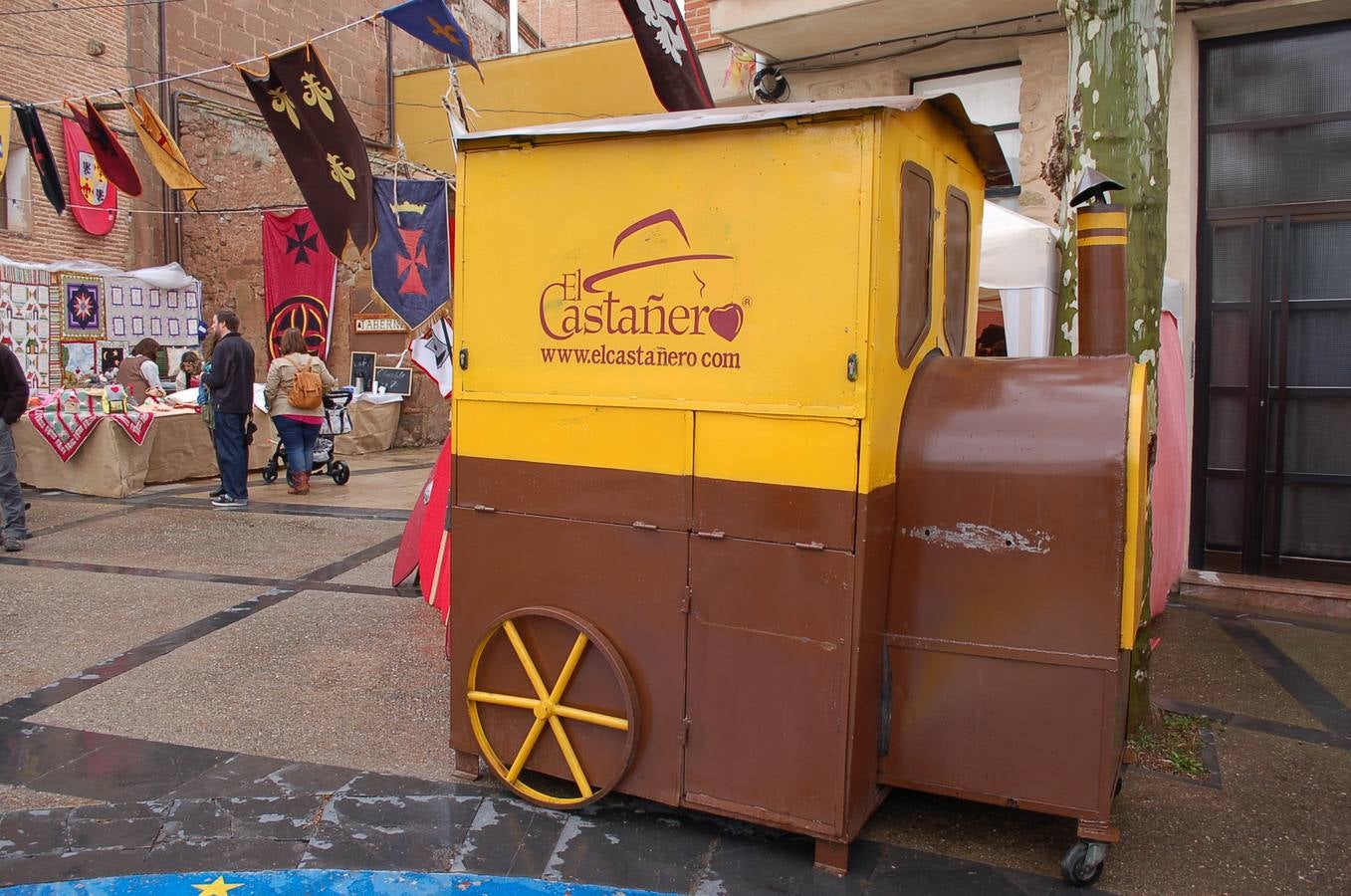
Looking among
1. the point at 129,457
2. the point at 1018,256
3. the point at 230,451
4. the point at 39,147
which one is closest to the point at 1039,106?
the point at 1018,256

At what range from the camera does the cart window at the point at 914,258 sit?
10.6 feet

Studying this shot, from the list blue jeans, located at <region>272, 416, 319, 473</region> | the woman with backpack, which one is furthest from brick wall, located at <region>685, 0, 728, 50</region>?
blue jeans, located at <region>272, 416, 319, 473</region>

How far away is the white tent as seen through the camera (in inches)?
236

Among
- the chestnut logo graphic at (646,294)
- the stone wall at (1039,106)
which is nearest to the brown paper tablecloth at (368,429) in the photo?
the stone wall at (1039,106)

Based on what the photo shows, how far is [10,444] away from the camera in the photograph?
25.2 ft

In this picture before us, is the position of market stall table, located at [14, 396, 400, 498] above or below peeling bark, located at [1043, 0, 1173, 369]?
below

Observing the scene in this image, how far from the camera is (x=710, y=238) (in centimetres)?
326

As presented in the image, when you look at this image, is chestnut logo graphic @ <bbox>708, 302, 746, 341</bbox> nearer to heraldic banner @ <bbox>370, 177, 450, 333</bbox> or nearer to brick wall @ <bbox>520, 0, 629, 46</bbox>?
heraldic banner @ <bbox>370, 177, 450, 333</bbox>

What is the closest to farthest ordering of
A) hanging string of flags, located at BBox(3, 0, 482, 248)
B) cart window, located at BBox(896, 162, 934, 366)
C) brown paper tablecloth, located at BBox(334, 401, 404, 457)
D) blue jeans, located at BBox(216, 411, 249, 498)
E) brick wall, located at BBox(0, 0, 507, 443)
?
cart window, located at BBox(896, 162, 934, 366)
hanging string of flags, located at BBox(3, 0, 482, 248)
blue jeans, located at BBox(216, 411, 249, 498)
brown paper tablecloth, located at BBox(334, 401, 404, 457)
brick wall, located at BBox(0, 0, 507, 443)

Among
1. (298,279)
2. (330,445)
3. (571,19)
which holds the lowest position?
(330,445)

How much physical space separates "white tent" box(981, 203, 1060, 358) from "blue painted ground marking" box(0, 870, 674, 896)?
4.21 m

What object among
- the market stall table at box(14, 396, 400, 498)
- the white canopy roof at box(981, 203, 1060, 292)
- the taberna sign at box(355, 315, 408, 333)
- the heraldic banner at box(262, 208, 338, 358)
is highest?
the heraldic banner at box(262, 208, 338, 358)

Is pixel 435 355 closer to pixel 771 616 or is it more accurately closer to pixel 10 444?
pixel 10 444

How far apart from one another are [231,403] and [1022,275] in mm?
7125
